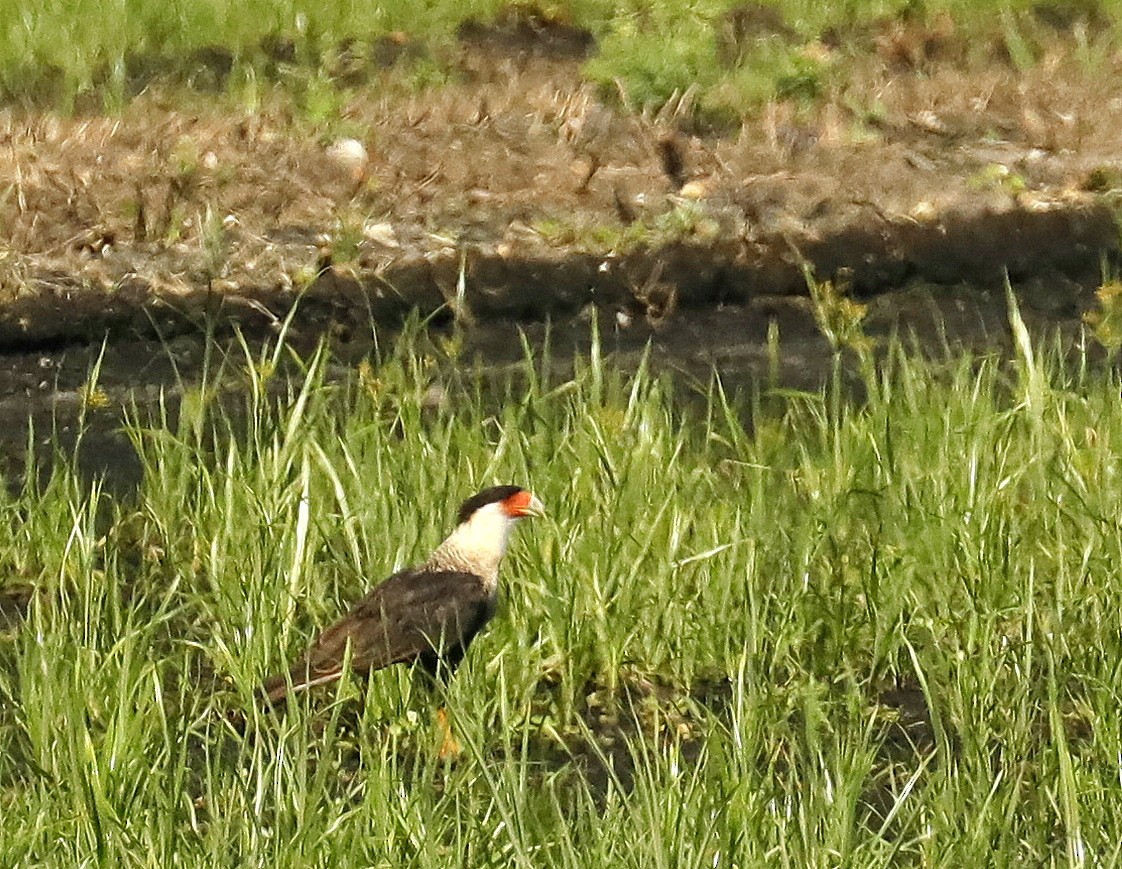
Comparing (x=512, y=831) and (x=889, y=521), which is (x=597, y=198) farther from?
(x=512, y=831)

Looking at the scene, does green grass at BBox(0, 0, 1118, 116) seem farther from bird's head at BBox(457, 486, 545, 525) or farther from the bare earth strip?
bird's head at BBox(457, 486, 545, 525)

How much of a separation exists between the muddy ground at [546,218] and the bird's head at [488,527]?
2712mm

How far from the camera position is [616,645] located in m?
4.45

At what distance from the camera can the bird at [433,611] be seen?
4.24 metres

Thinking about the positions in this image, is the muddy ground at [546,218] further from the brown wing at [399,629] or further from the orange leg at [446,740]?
the orange leg at [446,740]

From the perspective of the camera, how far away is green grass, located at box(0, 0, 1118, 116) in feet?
28.4

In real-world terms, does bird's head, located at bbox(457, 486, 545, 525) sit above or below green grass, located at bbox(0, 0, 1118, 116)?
above

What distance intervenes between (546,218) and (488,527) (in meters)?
3.69

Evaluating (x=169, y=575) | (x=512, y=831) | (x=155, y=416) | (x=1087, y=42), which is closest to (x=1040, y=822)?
(x=512, y=831)

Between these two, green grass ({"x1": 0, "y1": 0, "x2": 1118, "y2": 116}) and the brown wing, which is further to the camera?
green grass ({"x1": 0, "y1": 0, "x2": 1118, "y2": 116})

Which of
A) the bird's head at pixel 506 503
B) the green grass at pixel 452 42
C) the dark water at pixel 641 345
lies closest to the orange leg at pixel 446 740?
the bird's head at pixel 506 503

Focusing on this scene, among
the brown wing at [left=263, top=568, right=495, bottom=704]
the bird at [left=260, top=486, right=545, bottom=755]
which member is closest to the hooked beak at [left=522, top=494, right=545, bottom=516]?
the bird at [left=260, top=486, right=545, bottom=755]

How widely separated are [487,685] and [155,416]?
8.98 ft

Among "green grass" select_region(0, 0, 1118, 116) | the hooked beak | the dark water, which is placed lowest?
the dark water
